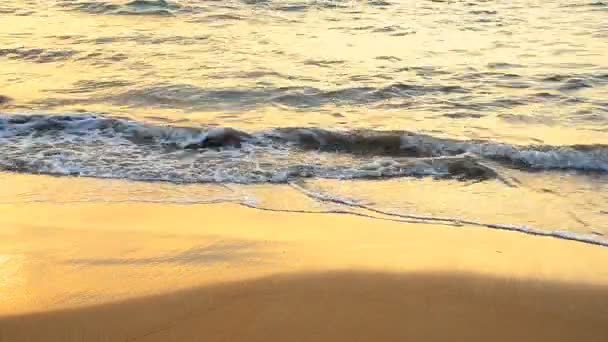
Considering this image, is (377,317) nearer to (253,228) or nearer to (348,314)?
(348,314)

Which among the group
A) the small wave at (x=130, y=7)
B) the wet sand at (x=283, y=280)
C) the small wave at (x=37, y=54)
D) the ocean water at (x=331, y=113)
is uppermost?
the wet sand at (x=283, y=280)

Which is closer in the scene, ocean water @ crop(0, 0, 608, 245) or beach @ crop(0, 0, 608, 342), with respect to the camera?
beach @ crop(0, 0, 608, 342)

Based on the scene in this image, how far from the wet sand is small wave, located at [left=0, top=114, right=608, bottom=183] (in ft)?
2.84

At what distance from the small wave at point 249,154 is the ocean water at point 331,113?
0.06 feet

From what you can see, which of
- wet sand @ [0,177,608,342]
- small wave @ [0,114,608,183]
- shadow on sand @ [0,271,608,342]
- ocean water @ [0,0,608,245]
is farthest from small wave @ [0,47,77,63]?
shadow on sand @ [0,271,608,342]

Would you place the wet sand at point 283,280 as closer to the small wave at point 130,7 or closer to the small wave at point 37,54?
the small wave at point 37,54

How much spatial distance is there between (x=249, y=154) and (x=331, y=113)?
1282 mm

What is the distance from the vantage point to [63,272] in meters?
3.15

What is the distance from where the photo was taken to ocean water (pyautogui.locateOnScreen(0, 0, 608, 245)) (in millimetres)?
4391

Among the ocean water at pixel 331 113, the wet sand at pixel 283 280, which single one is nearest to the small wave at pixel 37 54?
the ocean water at pixel 331 113

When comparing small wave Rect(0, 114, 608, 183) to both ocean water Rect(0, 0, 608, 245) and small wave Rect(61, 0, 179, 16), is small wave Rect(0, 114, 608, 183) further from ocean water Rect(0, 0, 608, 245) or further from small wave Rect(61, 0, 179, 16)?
small wave Rect(61, 0, 179, 16)

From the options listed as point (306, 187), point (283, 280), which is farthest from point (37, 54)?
point (283, 280)

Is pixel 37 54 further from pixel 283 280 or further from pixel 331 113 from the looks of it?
pixel 283 280

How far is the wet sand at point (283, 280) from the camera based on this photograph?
2664 millimetres
